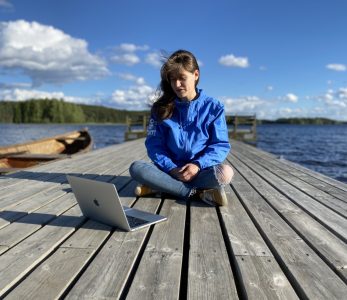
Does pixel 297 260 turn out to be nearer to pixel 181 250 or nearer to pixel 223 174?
pixel 181 250

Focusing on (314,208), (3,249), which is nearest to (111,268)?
(3,249)

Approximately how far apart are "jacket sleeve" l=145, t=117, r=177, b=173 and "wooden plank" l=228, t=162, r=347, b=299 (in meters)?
0.99

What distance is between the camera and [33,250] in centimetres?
224

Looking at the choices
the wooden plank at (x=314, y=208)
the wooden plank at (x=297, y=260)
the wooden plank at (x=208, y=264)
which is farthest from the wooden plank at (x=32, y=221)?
the wooden plank at (x=314, y=208)

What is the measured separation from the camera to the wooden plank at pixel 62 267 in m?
1.71

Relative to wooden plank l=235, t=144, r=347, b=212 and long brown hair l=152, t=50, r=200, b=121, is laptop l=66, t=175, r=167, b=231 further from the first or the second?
wooden plank l=235, t=144, r=347, b=212

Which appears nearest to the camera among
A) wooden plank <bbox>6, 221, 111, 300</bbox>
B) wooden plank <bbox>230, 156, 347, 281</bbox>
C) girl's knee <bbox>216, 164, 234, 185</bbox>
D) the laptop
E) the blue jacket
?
wooden plank <bbox>6, 221, 111, 300</bbox>

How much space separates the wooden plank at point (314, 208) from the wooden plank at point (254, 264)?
60 cm

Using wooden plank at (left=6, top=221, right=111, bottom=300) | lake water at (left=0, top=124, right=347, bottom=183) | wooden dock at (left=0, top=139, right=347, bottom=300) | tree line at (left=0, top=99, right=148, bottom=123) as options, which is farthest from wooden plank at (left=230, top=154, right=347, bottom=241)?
tree line at (left=0, top=99, right=148, bottom=123)

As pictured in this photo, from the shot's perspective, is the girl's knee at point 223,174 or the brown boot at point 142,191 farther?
the brown boot at point 142,191

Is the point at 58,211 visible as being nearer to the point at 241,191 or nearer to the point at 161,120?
the point at 161,120

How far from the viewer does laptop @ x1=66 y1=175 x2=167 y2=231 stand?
2.46 meters

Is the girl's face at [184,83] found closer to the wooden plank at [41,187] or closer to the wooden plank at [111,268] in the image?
the wooden plank at [111,268]

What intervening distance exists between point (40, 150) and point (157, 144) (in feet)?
29.1
